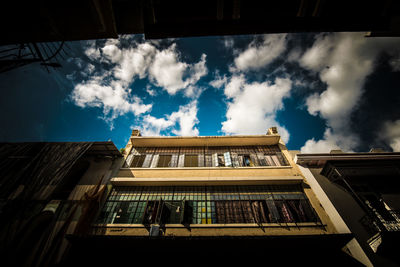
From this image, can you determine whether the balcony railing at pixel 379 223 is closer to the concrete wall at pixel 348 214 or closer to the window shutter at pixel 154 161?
the concrete wall at pixel 348 214

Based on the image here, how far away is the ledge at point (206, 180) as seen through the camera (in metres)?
8.97

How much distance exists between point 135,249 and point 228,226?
4370 millimetres

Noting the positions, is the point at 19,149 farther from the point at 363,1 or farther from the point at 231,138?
the point at 363,1

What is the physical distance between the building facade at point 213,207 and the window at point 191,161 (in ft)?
0.26

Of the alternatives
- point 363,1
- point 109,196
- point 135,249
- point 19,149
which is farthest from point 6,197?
point 363,1

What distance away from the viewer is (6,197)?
20.5 feet

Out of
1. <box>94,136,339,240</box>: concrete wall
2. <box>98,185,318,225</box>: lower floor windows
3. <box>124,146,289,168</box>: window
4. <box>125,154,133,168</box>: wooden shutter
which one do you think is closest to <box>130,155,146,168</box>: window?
<box>124,146,289,168</box>: window

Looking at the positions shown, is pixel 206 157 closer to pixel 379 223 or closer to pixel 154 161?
pixel 154 161

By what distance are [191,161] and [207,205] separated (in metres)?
3.61

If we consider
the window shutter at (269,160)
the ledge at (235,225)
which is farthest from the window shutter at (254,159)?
the ledge at (235,225)

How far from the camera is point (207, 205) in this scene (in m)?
8.40

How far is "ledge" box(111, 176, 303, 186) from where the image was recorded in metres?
8.97

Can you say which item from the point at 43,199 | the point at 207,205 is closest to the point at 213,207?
the point at 207,205

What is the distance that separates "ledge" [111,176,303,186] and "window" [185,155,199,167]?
6.08 feet
